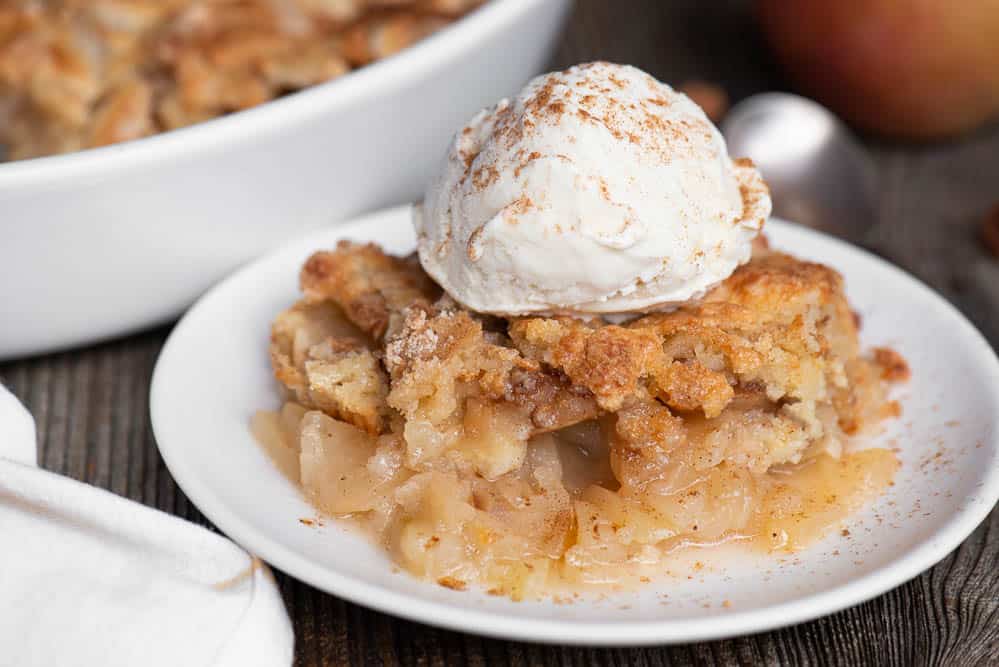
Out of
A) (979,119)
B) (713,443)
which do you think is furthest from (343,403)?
(979,119)

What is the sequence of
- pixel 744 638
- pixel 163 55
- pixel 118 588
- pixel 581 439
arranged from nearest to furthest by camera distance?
pixel 118 588
pixel 744 638
pixel 581 439
pixel 163 55

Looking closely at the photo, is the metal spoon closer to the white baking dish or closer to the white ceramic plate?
the white ceramic plate

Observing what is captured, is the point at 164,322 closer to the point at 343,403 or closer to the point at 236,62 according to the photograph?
the point at 236,62

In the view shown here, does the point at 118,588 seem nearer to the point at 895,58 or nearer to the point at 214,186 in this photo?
the point at 214,186

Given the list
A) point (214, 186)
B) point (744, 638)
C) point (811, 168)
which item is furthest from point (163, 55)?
point (744, 638)

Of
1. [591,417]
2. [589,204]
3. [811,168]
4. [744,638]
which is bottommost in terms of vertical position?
[811,168]

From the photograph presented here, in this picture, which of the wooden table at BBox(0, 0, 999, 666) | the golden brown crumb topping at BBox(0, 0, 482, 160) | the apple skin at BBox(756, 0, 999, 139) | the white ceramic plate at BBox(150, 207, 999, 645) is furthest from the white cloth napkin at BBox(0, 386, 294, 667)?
the apple skin at BBox(756, 0, 999, 139)

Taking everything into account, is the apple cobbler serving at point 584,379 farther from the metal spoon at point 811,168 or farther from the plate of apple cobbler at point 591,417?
the metal spoon at point 811,168
